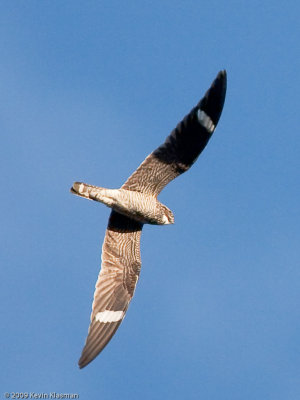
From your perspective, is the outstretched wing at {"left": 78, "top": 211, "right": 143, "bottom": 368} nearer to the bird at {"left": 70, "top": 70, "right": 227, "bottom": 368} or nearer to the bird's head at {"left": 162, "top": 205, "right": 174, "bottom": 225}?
the bird at {"left": 70, "top": 70, "right": 227, "bottom": 368}

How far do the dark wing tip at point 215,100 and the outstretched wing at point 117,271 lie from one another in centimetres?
244

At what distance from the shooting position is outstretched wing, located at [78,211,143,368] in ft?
63.5

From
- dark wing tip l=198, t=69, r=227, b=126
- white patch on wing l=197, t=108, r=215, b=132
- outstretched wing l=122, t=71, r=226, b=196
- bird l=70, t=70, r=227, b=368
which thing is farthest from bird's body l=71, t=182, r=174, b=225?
dark wing tip l=198, t=69, r=227, b=126

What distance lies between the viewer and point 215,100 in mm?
18828

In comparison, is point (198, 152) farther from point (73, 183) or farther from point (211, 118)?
point (73, 183)

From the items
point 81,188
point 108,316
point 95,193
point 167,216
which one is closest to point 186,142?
point 167,216

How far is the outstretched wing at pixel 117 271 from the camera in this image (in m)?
19.3

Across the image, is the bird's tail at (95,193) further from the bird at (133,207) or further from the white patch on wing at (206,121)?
the white patch on wing at (206,121)

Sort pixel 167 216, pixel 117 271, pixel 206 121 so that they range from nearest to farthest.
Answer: pixel 206 121, pixel 117 271, pixel 167 216

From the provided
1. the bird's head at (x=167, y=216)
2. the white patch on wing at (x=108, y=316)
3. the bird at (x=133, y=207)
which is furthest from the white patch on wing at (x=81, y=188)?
the white patch on wing at (x=108, y=316)

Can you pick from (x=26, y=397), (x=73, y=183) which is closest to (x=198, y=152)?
(x=73, y=183)

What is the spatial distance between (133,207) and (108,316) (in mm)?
1977

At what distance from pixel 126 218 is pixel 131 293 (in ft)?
4.45

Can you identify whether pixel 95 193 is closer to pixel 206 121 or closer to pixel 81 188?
pixel 81 188
